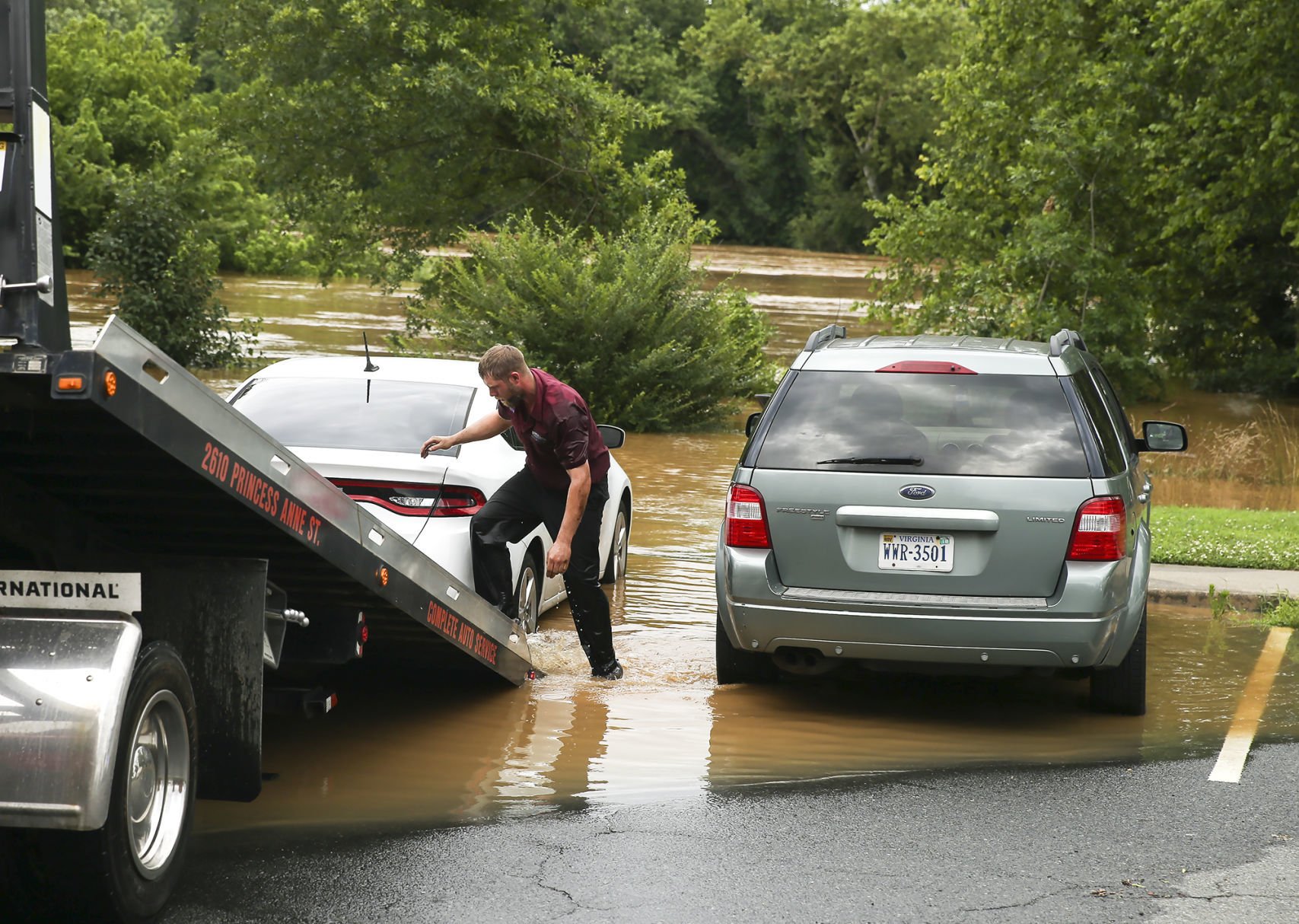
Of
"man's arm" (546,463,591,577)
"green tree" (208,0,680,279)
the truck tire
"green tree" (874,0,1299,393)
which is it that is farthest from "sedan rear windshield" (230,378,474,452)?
"green tree" (208,0,680,279)

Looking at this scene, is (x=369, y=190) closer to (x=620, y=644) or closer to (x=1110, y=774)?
(x=620, y=644)

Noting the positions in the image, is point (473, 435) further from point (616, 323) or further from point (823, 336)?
point (616, 323)

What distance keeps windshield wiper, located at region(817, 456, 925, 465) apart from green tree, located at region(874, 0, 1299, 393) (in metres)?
17.3

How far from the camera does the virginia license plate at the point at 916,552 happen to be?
668 centimetres

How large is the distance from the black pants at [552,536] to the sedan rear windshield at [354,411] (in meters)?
0.66

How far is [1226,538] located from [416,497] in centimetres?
743

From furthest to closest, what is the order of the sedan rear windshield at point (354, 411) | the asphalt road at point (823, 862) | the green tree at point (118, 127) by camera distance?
the green tree at point (118, 127)
the sedan rear windshield at point (354, 411)
the asphalt road at point (823, 862)

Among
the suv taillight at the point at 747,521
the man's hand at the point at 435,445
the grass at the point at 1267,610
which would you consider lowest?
the grass at the point at 1267,610

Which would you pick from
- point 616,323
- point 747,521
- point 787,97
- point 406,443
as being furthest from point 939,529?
point 787,97

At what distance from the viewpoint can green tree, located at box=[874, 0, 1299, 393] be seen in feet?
77.0

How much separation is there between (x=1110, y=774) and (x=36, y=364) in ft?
14.4

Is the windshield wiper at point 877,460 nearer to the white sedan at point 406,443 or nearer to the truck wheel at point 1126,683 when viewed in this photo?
the truck wheel at point 1126,683

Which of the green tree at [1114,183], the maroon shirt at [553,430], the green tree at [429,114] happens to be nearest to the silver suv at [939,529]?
the maroon shirt at [553,430]

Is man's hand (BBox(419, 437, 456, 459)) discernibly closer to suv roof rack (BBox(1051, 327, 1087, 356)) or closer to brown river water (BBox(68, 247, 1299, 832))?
brown river water (BBox(68, 247, 1299, 832))
